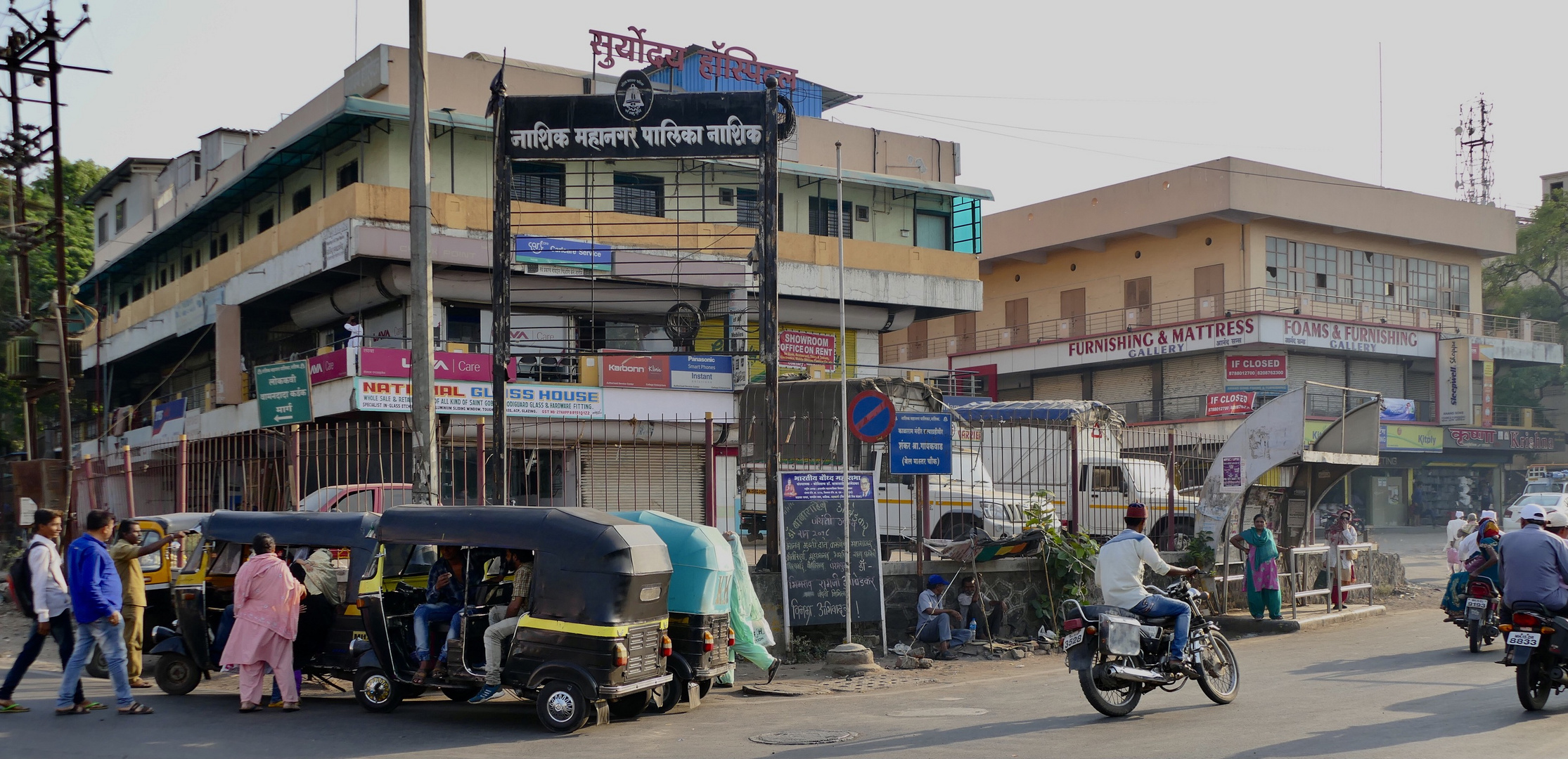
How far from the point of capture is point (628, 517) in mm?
10688

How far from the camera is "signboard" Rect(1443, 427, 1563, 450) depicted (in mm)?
46562

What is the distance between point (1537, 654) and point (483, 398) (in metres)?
22.3

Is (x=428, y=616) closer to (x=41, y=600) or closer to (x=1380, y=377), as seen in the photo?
(x=41, y=600)

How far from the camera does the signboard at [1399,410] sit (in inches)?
1779

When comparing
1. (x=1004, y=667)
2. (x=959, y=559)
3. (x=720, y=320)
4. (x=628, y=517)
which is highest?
(x=720, y=320)

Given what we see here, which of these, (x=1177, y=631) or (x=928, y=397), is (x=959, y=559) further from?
(x=928, y=397)

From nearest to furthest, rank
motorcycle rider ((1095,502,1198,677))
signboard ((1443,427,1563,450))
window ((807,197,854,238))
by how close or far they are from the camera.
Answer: motorcycle rider ((1095,502,1198,677)) < window ((807,197,854,238)) < signboard ((1443,427,1563,450))

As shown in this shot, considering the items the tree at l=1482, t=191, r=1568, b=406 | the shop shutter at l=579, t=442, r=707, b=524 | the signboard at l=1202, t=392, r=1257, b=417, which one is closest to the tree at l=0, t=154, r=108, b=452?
the shop shutter at l=579, t=442, r=707, b=524

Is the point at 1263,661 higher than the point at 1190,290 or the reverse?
the reverse

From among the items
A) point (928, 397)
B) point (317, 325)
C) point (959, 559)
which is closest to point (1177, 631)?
point (959, 559)

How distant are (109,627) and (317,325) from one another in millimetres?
25377

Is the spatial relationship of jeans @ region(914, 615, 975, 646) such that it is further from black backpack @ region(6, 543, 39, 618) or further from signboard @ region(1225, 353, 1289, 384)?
signboard @ region(1225, 353, 1289, 384)

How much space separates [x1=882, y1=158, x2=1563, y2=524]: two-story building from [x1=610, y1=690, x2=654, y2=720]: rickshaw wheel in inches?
1327

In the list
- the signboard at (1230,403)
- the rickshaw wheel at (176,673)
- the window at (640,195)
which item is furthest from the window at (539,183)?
the signboard at (1230,403)
